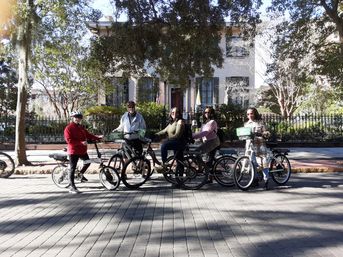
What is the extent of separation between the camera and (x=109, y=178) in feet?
34.1

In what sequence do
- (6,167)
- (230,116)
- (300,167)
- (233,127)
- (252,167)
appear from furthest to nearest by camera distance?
(230,116) → (233,127) → (300,167) → (6,167) → (252,167)

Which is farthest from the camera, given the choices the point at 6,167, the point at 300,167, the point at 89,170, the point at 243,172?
the point at 89,170

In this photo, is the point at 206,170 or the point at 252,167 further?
the point at 206,170

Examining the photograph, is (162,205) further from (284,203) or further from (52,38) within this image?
(52,38)

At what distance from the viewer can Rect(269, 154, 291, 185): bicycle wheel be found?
10484mm

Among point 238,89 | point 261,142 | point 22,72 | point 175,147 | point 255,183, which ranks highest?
point 238,89

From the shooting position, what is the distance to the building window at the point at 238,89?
34688 mm

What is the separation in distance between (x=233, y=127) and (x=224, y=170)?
38.9 feet

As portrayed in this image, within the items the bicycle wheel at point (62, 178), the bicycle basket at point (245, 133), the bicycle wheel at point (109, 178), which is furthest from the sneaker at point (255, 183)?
the bicycle wheel at point (62, 178)

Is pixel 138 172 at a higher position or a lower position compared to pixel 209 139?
lower

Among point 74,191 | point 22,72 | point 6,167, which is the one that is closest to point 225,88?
point 22,72

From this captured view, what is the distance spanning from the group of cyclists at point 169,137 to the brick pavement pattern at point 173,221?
2.39 feet

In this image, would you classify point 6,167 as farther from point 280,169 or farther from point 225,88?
point 225,88

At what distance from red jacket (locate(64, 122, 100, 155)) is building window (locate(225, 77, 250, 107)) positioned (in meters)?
25.5
